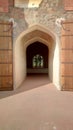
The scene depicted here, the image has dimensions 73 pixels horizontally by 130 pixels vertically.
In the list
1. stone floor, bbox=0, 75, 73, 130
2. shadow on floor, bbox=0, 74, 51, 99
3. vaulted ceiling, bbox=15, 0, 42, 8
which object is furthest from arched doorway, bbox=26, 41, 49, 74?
stone floor, bbox=0, 75, 73, 130

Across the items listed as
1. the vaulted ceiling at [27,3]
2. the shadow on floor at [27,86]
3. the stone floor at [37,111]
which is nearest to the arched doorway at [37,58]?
the shadow on floor at [27,86]

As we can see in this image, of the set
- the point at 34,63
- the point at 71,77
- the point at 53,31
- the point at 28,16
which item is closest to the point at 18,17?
the point at 28,16

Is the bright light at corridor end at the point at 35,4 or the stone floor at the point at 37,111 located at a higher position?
the bright light at corridor end at the point at 35,4

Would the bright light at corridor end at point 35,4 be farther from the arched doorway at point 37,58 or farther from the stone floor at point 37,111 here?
the arched doorway at point 37,58

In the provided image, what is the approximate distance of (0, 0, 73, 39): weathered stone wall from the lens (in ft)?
24.0

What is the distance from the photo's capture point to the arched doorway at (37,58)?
16719 millimetres

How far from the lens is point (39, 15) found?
7.38 metres

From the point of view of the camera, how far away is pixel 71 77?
731 cm

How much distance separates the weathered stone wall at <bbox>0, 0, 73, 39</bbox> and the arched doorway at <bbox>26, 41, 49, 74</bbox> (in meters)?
9.22

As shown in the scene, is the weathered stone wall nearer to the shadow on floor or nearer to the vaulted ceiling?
the vaulted ceiling

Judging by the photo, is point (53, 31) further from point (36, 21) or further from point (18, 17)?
point (18, 17)

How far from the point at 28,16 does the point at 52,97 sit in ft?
10.7

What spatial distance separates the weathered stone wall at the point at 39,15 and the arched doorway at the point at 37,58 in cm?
922

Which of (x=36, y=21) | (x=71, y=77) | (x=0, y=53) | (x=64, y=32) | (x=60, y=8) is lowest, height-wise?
(x=71, y=77)
